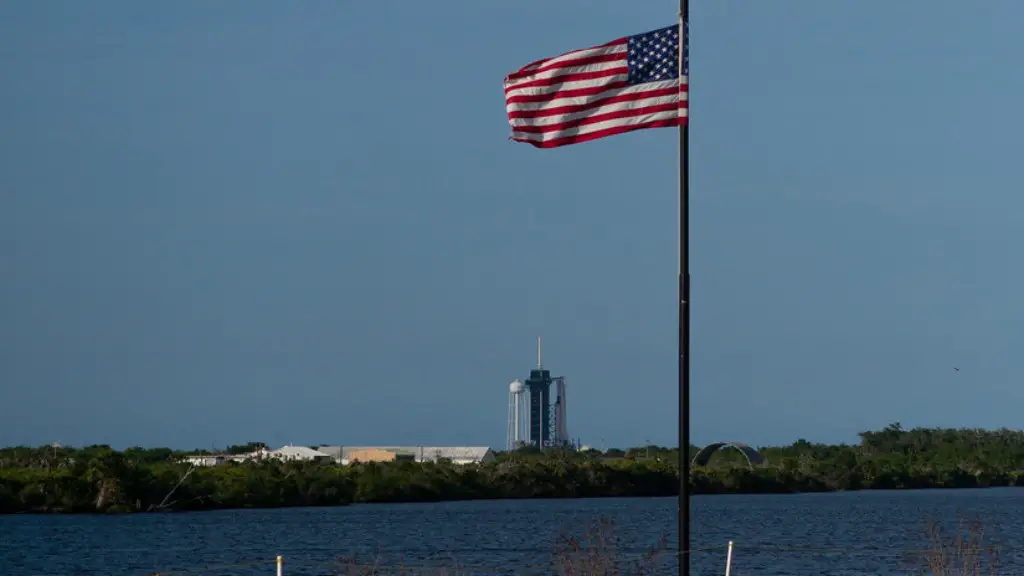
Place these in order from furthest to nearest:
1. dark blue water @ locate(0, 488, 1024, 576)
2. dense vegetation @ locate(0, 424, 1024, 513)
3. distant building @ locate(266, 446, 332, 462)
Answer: distant building @ locate(266, 446, 332, 462) → dense vegetation @ locate(0, 424, 1024, 513) → dark blue water @ locate(0, 488, 1024, 576)

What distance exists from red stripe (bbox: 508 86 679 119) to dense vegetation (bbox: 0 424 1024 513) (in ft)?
226

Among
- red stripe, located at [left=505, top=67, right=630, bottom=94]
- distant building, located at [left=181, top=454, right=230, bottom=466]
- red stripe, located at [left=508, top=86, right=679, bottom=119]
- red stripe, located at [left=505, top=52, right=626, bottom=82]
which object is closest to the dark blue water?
red stripe, located at [left=508, top=86, right=679, bottom=119]

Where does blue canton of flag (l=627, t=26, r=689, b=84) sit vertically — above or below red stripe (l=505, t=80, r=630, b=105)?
above

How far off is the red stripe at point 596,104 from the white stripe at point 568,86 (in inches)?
7.9

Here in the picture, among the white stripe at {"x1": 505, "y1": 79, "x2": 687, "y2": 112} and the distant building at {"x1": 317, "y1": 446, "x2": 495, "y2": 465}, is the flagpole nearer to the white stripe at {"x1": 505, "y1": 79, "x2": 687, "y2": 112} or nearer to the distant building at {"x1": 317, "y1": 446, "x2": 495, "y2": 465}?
the white stripe at {"x1": 505, "y1": 79, "x2": 687, "y2": 112}

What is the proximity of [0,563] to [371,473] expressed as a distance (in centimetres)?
5287

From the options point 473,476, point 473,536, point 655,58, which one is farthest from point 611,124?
point 473,476

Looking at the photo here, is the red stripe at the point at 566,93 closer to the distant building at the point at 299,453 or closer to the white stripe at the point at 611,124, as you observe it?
the white stripe at the point at 611,124

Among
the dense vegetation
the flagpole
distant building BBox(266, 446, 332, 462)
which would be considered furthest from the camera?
distant building BBox(266, 446, 332, 462)

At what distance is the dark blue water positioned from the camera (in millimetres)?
51062

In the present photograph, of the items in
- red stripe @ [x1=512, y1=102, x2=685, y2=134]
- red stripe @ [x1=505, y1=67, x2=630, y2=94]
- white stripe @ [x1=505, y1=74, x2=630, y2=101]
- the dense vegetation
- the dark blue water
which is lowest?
the dark blue water

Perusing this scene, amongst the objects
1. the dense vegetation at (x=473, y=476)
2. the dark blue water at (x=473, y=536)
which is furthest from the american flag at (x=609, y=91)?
the dense vegetation at (x=473, y=476)

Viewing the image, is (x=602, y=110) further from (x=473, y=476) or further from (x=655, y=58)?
(x=473, y=476)

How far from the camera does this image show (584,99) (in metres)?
21.4
